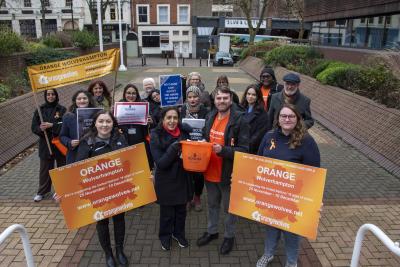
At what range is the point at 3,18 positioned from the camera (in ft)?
160

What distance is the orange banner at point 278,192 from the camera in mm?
3520

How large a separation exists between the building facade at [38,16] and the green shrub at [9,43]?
125 feet

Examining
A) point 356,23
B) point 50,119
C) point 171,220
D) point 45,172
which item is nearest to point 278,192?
point 171,220

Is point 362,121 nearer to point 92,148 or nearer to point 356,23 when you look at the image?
point 92,148

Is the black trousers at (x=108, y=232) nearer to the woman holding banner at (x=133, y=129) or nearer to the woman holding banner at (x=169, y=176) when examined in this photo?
the woman holding banner at (x=169, y=176)

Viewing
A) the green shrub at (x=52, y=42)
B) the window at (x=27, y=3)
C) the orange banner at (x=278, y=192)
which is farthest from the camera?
the window at (x=27, y=3)

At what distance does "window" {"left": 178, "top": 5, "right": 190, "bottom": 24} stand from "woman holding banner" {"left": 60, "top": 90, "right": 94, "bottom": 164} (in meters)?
49.4

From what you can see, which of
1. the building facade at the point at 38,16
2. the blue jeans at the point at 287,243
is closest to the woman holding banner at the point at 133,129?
the blue jeans at the point at 287,243

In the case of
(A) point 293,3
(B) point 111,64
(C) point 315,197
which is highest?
(A) point 293,3

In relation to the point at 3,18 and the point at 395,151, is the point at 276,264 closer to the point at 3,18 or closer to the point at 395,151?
the point at 395,151

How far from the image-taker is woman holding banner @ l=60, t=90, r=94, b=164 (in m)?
4.45

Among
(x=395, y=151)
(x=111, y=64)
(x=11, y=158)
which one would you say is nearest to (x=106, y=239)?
(x=111, y=64)

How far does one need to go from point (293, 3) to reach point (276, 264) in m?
36.6

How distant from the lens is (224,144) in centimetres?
407
